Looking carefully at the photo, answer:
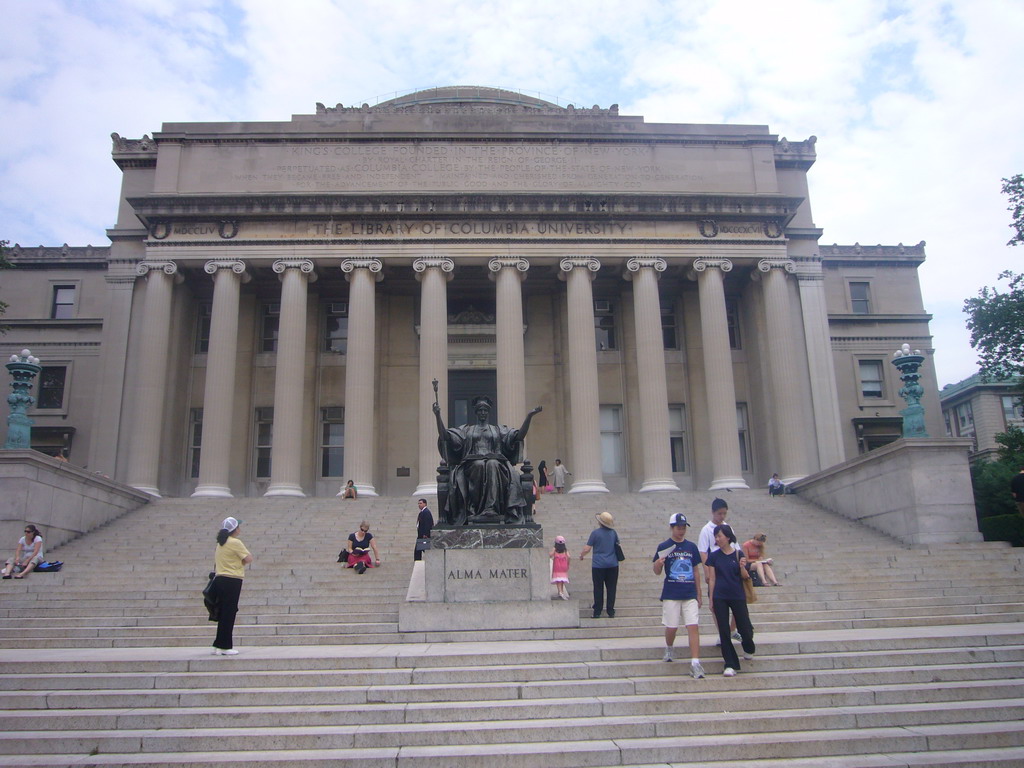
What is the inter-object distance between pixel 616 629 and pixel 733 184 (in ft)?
84.5

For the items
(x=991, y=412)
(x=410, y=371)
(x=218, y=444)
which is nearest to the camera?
(x=218, y=444)

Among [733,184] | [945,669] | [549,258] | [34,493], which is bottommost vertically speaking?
[945,669]

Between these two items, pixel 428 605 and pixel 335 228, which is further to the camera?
pixel 335 228

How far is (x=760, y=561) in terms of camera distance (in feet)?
55.1

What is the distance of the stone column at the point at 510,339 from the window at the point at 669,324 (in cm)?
727

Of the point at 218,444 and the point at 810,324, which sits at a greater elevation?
the point at 810,324

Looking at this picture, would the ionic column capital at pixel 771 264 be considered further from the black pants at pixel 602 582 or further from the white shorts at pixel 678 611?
the white shorts at pixel 678 611

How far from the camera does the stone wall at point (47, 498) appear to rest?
2025 centimetres

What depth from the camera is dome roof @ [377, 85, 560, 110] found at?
148 ft

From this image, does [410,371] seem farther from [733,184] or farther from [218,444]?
[733,184]

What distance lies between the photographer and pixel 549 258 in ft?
107

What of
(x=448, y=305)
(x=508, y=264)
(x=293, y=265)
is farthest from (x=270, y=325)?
(x=508, y=264)

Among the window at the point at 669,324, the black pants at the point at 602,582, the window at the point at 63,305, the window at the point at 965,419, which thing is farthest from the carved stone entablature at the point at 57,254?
the window at the point at 965,419

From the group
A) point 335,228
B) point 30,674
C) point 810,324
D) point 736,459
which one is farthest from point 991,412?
point 30,674
